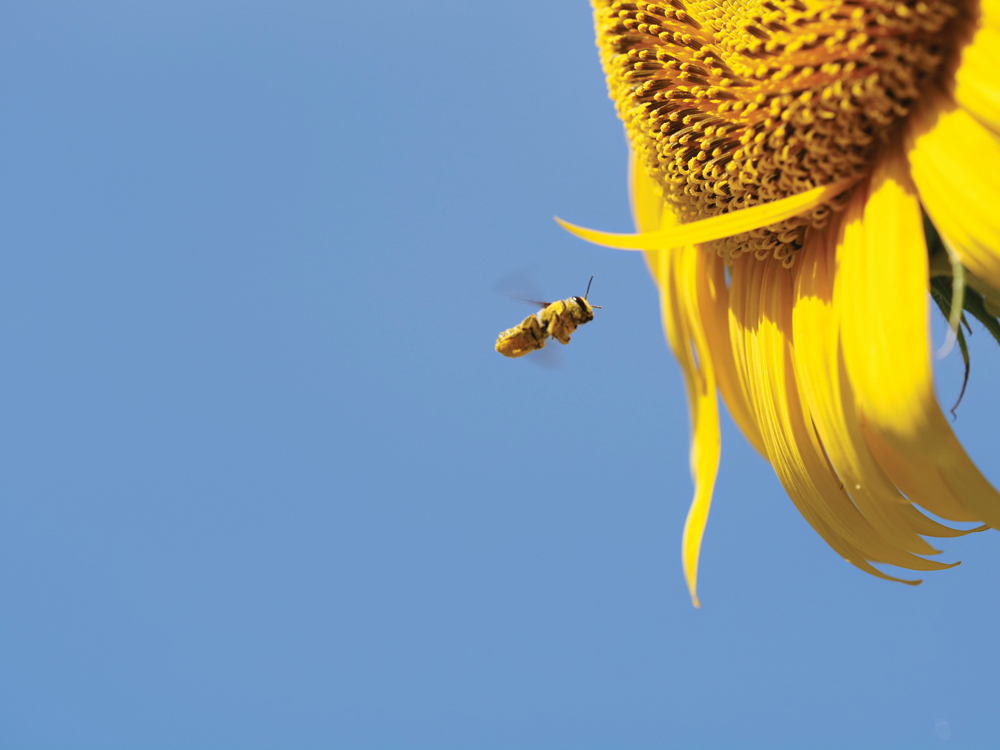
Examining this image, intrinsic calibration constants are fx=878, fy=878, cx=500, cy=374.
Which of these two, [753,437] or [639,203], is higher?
[639,203]

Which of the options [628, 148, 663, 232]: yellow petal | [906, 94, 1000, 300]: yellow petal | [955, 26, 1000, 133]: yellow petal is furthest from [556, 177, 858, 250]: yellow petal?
[628, 148, 663, 232]: yellow petal

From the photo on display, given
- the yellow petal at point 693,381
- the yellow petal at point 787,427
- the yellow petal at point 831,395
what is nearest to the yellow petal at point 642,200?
the yellow petal at point 693,381

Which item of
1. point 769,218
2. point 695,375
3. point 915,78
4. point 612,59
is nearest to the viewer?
point 915,78

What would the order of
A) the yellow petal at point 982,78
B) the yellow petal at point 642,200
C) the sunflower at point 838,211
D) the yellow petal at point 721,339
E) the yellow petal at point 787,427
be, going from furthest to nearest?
the yellow petal at point 642,200
the yellow petal at point 721,339
the yellow petal at point 787,427
the sunflower at point 838,211
the yellow petal at point 982,78

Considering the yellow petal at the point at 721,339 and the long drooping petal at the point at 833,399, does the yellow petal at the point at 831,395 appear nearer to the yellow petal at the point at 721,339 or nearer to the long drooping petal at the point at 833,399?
the long drooping petal at the point at 833,399

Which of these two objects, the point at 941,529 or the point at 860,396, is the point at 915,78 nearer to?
the point at 860,396

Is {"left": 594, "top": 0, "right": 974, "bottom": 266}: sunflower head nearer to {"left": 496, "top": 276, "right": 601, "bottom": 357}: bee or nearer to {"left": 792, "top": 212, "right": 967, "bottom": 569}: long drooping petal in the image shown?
{"left": 792, "top": 212, "right": 967, "bottom": 569}: long drooping petal

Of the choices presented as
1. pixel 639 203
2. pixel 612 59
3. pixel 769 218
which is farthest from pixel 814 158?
pixel 639 203
